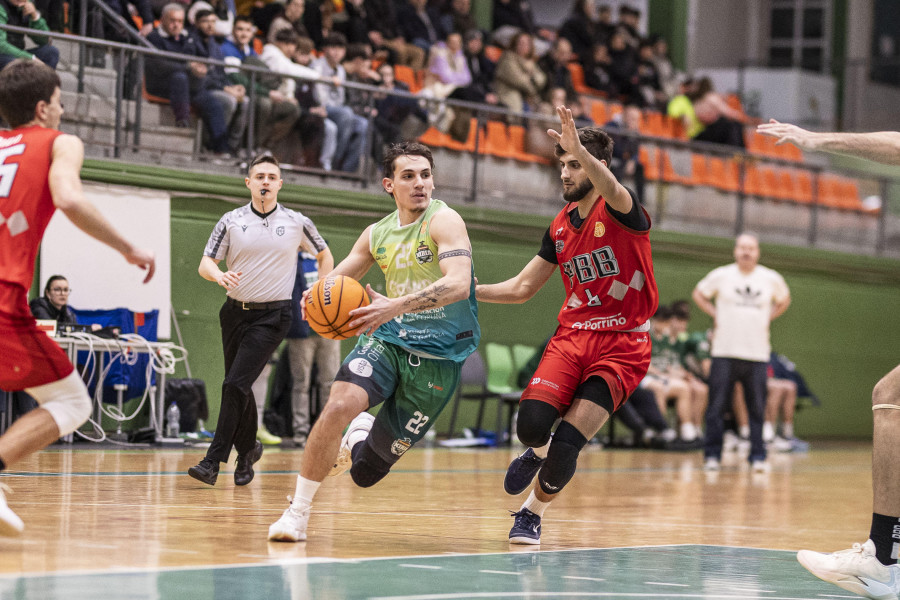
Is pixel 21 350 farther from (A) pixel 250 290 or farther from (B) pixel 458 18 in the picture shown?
(B) pixel 458 18

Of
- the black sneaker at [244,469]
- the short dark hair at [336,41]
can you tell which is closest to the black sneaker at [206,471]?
the black sneaker at [244,469]

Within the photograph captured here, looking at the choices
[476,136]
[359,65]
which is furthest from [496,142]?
[359,65]

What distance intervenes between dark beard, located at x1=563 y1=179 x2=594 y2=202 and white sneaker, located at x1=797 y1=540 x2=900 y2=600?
235cm

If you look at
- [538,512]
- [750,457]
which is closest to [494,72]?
[750,457]

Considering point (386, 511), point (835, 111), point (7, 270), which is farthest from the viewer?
point (835, 111)

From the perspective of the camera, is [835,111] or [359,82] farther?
[835,111]

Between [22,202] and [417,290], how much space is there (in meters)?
1.93

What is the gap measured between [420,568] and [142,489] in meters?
3.33

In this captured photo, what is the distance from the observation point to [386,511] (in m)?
7.71

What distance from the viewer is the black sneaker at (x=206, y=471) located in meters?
8.20

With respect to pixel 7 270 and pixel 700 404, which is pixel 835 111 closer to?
pixel 700 404

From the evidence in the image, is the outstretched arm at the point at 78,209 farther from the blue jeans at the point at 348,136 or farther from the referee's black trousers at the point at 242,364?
the blue jeans at the point at 348,136

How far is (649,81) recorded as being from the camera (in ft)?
69.0

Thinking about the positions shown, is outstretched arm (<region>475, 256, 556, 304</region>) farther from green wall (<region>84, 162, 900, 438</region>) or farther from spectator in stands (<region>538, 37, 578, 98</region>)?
spectator in stands (<region>538, 37, 578, 98</region>)
